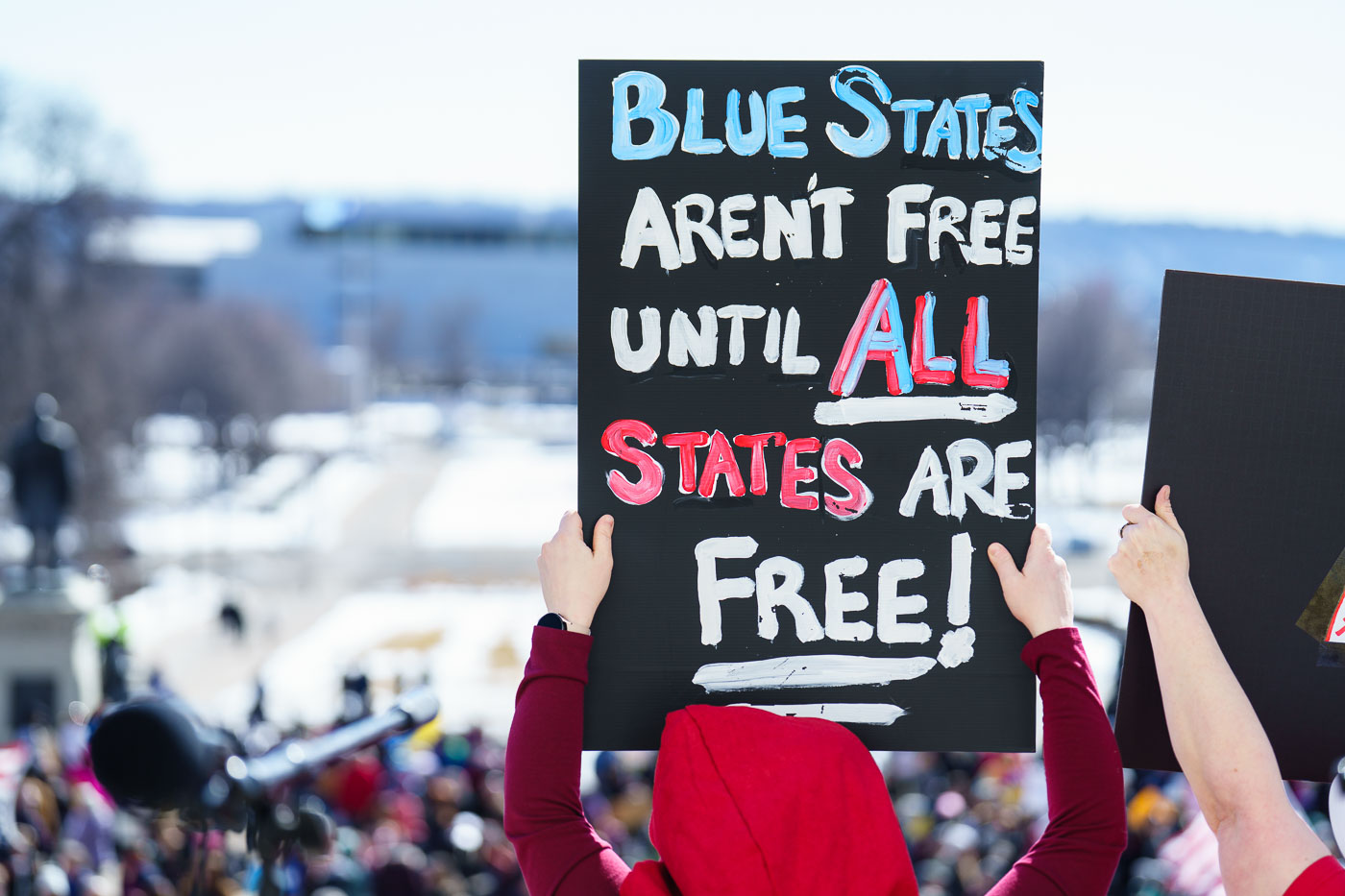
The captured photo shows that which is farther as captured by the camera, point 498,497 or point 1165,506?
point 498,497

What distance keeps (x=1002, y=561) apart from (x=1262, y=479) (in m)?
0.43

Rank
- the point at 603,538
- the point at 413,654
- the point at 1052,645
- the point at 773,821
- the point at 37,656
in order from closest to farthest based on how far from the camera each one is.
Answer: the point at 773,821, the point at 1052,645, the point at 603,538, the point at 37,656, the point at 413,654

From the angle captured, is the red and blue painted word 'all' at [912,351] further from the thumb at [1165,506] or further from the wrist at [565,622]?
the wrist at [565,622]

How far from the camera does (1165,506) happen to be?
182 centimetres

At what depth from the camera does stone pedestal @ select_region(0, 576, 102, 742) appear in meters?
10.4

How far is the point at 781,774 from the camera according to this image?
1.46 metres

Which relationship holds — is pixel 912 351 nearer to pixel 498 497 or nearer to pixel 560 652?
pixel 560 652

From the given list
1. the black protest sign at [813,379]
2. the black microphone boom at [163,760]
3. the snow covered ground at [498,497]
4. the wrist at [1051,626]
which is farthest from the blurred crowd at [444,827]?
the snow covered ground at [498,497]

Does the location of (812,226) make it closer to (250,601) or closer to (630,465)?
(630,465)

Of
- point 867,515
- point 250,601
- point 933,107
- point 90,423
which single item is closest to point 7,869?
point 867,515

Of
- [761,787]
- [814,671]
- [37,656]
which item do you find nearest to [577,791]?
[761,787]

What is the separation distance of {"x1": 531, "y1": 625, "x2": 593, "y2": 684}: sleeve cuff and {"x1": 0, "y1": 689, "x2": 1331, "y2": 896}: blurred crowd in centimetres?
312

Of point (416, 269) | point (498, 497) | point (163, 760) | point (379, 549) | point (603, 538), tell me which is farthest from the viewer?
point (416, 269)

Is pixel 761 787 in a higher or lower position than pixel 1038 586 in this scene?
lower
